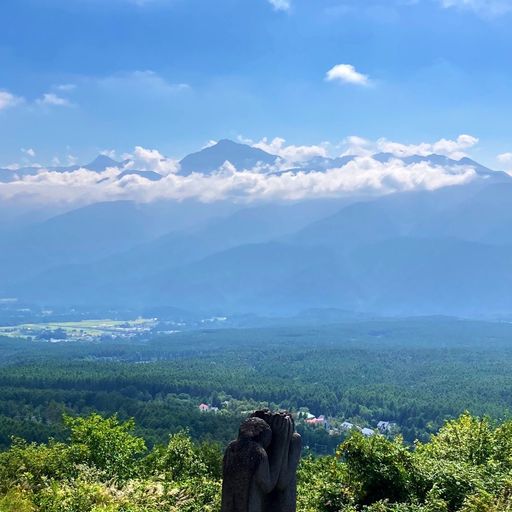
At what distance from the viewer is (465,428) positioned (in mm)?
25938

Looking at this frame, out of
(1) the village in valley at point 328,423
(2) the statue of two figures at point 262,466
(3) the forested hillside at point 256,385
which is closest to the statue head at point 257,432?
(2) the statue of two figures at point 262,466

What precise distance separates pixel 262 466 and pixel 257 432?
0.55 m

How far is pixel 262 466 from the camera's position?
34.9 feet

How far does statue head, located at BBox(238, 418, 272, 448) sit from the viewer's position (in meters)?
10.8

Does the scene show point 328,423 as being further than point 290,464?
Yes

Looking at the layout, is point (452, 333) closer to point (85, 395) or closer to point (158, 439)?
point (85, 395)

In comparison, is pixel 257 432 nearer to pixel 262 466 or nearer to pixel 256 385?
pixel 262 466

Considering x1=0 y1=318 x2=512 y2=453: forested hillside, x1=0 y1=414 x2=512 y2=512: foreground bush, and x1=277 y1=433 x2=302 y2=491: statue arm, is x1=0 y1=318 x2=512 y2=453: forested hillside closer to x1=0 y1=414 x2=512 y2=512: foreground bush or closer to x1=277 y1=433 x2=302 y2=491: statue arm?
x1=0 y1=414 x2=512 y2=512: foreground bush

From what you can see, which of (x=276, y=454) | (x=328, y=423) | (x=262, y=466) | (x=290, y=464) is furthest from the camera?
(x=328, y=423)

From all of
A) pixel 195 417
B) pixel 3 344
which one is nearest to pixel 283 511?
pixel 195 417

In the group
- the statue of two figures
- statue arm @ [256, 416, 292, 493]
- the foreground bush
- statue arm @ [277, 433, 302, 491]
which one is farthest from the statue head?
the foreground bush

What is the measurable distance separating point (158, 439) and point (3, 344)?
128 m

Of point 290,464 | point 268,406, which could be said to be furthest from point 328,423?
point 290,464

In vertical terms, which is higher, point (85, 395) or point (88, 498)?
point (88, 498)
